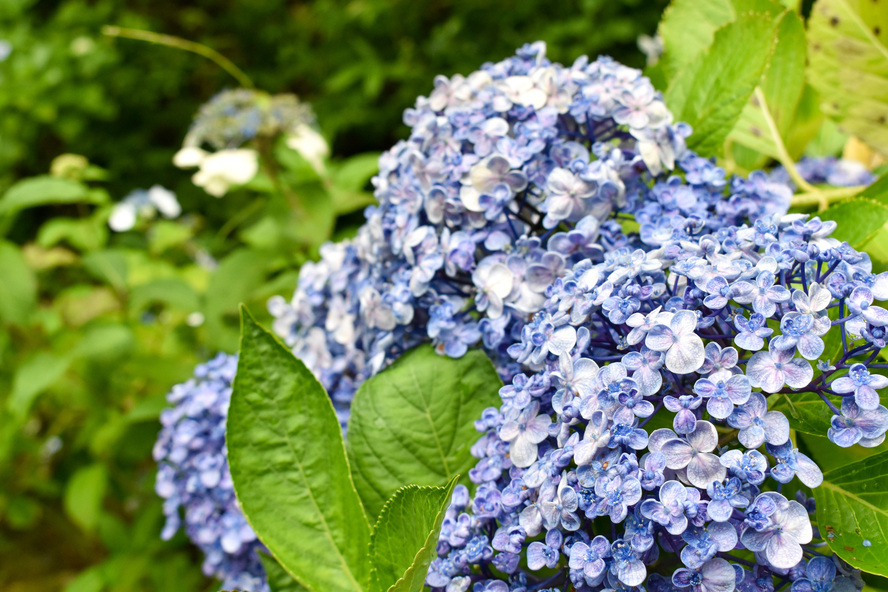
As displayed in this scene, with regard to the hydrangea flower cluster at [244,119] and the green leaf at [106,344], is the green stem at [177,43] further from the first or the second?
the green leaf at [106,344]

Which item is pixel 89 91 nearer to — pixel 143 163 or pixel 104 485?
pixel 143 163

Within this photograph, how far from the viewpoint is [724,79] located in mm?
702

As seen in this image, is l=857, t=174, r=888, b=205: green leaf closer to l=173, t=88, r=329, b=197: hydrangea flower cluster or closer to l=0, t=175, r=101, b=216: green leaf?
l=173, t=88, r=329, b=197: hydrangea flower cluster

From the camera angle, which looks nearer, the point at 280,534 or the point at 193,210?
the point at 280,534

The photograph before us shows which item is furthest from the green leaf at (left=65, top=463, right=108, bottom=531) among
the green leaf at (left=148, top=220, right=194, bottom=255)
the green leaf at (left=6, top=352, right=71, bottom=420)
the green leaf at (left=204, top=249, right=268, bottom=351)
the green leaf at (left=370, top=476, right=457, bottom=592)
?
the green leaf at (left=370, top=476, right=457, bottom=592)

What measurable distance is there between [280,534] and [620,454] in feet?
1.03

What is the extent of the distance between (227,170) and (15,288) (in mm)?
457

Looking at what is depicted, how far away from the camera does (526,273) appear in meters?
0.62

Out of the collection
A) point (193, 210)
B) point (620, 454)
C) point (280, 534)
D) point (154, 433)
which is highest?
point (620, 454)

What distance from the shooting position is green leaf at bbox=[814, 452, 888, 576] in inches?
18.0

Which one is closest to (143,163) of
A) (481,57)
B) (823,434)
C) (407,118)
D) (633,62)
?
(481,57)

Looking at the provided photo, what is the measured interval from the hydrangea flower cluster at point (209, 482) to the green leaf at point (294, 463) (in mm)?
191

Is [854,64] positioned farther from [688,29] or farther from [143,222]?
[143,222]

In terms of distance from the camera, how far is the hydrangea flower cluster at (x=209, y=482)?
31.0 inches
